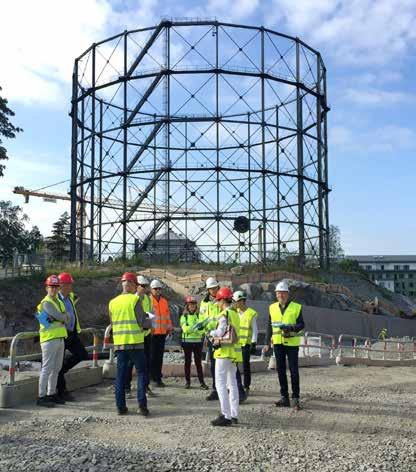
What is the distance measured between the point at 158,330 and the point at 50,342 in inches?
77.0

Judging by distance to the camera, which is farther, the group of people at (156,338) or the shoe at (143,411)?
the shoe at (143,411)

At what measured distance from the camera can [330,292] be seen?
27.2 meters

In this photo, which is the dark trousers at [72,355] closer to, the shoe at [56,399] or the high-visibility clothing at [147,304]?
the shoe at [56,399]

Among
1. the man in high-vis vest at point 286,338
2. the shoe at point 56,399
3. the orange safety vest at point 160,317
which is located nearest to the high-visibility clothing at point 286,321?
the man in high-vis vest at point 286,338

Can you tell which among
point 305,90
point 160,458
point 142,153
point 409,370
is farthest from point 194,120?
point 160,458

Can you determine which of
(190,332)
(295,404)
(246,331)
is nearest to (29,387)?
(190,332)

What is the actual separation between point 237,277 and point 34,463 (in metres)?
20.5

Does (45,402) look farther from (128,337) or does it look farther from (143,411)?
(128,337)

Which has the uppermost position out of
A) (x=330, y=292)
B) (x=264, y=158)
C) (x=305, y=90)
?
(x=305, y=90)

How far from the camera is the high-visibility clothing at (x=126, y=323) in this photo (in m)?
6.62

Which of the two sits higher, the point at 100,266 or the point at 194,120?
the point at 194,120

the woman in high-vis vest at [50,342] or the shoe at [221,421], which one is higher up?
the woman in high-vis vest at [50,342]

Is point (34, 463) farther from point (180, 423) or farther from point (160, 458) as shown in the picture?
point (180, 423)

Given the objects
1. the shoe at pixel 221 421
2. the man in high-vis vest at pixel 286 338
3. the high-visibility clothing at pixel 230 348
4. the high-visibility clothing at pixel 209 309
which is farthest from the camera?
the high-visibility clothing at pixel 209 309
